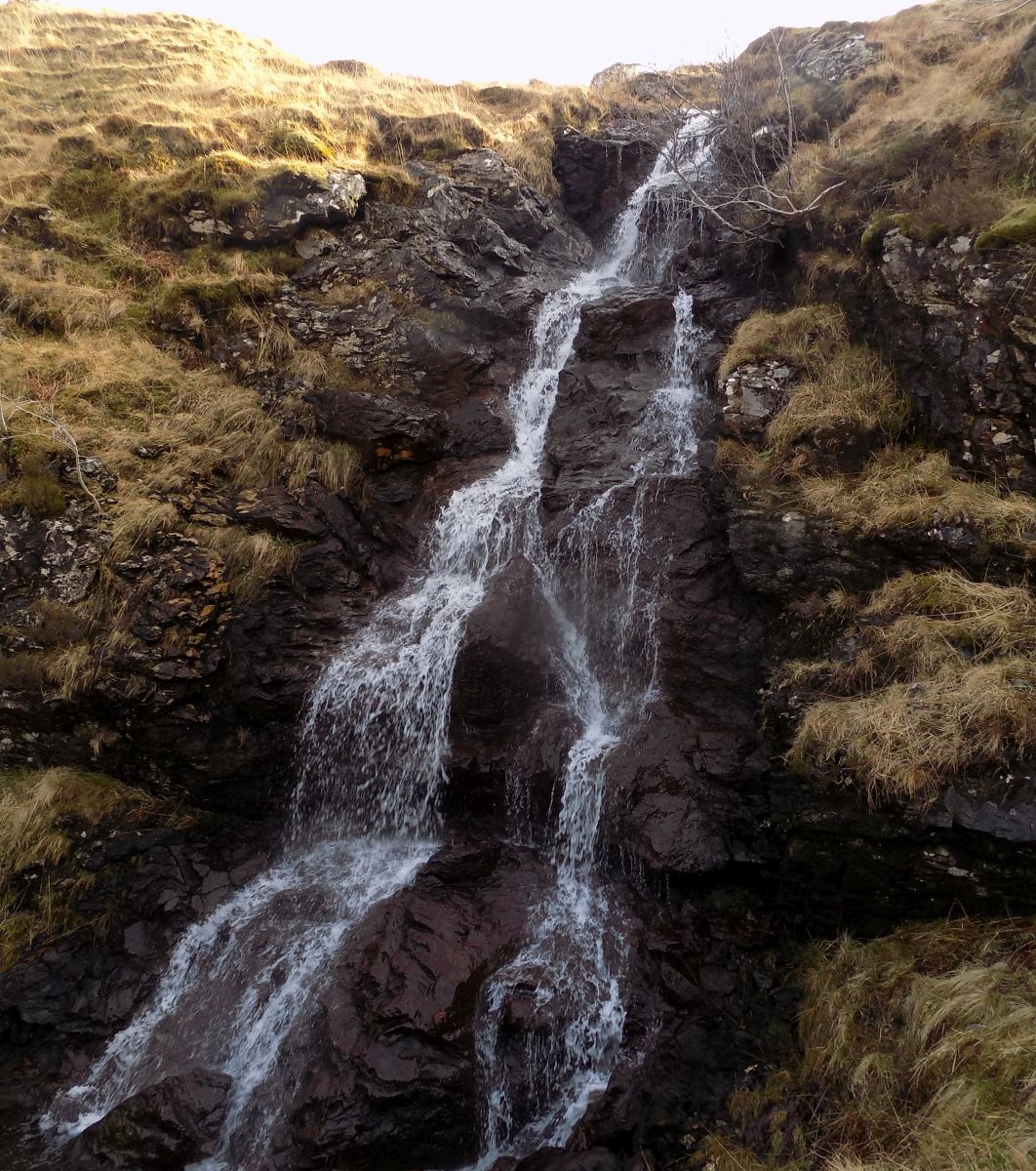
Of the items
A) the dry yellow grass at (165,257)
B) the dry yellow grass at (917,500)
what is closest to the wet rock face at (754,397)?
the dry yellow grass at (917,500)

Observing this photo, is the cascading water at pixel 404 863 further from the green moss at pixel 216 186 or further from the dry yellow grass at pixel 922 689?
the green moss at pixel 216 186

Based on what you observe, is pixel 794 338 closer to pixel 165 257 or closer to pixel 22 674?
pixel 22 674

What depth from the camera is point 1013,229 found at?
630 centimetres

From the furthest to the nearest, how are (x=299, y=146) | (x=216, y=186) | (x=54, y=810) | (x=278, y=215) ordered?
1. (x=299, y=146)
2. (x=216, y=186)
3. (x=278, y=215)
4. (x=54, y=810)

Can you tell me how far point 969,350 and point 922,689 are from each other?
3.54 metres

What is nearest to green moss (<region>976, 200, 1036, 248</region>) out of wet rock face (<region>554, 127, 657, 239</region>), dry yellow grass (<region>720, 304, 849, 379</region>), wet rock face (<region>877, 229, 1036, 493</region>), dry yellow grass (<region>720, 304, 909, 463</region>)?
wet rock face (<region>877, 229, 1036, 493</region>)

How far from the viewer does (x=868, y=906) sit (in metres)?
5.43

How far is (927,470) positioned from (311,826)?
767 cm

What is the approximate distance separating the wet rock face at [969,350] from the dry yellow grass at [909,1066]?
414 centimetres

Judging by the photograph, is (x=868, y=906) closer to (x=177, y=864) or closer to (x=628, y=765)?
(x=628, y=765)

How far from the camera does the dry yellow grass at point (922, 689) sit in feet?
16.0

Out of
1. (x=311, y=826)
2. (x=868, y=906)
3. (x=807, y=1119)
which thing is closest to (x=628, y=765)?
(x=868, y=906)

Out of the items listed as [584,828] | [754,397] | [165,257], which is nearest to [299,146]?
[165,257]

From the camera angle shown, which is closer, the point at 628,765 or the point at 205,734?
the point at 628,765
